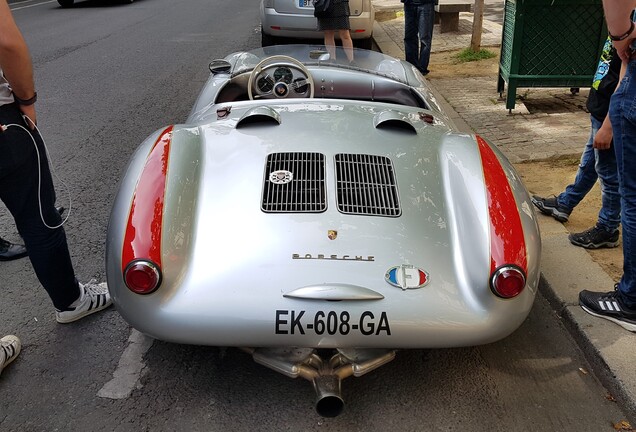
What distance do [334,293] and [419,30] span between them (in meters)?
6.30

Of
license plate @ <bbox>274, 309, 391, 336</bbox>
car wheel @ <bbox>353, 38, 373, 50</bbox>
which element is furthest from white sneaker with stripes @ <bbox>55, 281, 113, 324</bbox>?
car wheel @ <bbox>353, 38, 373, 50</bbox>

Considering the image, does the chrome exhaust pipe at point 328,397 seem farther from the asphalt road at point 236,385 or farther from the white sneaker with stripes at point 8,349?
the white sneaker with stripes at point 8,349

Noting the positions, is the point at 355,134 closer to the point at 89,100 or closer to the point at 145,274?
the point at 145,274

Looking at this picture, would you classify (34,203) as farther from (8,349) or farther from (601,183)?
(601,183)

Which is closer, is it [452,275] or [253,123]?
[452,275]

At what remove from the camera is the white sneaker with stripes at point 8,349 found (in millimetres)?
2631

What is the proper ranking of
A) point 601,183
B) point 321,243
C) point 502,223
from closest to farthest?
point 321,243 → point 502,223 → point 601,183

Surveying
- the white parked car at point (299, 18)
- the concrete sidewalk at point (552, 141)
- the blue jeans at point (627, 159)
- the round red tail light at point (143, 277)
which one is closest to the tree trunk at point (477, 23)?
the concrete sidewalk at point (552, 141)

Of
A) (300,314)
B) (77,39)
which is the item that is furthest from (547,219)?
(77,39)

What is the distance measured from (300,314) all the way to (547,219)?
2.44 meters

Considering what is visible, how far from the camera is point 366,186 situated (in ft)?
8.59

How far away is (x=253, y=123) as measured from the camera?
3033 millimetres

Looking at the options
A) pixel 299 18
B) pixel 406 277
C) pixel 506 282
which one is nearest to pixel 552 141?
pixel 506 282

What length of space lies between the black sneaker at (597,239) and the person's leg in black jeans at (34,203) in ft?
9.44
